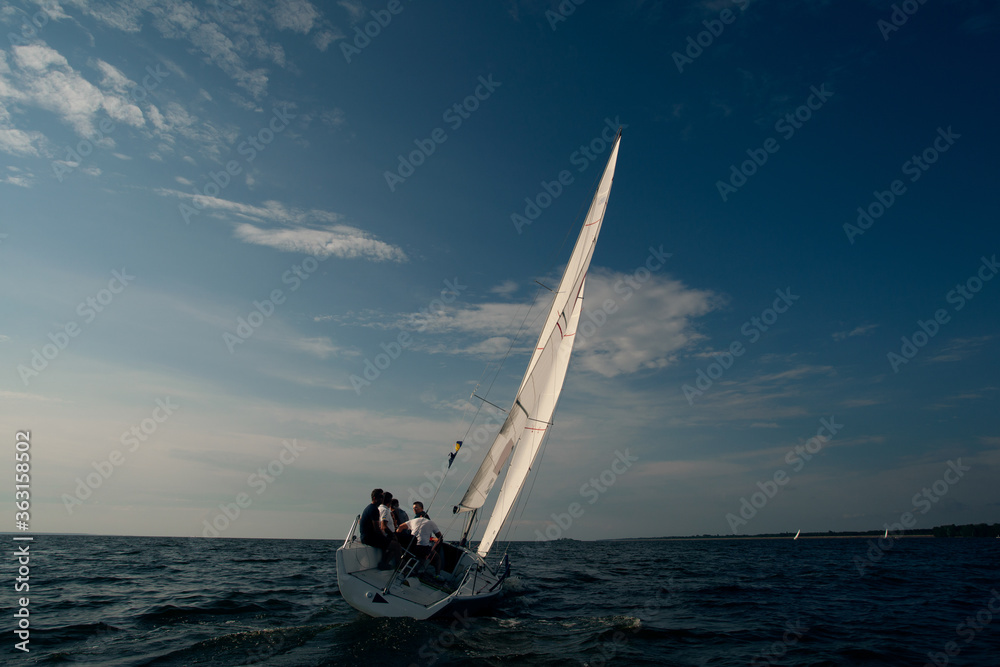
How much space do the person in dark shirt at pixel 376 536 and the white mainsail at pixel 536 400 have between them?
328 cm

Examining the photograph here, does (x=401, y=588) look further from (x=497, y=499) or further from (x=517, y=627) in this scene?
(x=497, y=499)

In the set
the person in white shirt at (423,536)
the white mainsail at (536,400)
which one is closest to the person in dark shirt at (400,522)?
the person in white shirt at (423,536)

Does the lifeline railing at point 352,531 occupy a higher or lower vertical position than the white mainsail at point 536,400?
lower

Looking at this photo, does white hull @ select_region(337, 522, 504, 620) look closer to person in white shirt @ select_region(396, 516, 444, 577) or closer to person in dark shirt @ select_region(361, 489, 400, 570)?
person in dark shirt @ select_region(361, 489, 400, 570)

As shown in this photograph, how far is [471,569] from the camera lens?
11.3 metres

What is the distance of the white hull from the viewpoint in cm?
965

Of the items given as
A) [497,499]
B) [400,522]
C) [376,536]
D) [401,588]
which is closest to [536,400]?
[497,499]

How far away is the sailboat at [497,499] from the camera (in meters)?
→ 10.0

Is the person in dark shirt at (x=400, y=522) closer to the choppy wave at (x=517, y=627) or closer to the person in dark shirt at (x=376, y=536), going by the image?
the person in dark shirt at (x=376, y=536)

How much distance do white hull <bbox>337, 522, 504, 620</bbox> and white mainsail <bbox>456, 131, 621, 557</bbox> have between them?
6.66 feet

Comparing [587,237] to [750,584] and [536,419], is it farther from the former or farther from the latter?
[750,584]

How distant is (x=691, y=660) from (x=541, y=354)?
8.25 meters

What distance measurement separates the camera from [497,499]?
14.3 metres

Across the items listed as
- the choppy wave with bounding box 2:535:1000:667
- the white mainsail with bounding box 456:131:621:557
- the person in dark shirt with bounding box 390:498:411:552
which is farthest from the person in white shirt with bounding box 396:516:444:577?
the white mainsail with bounding box 456:131:621:557
